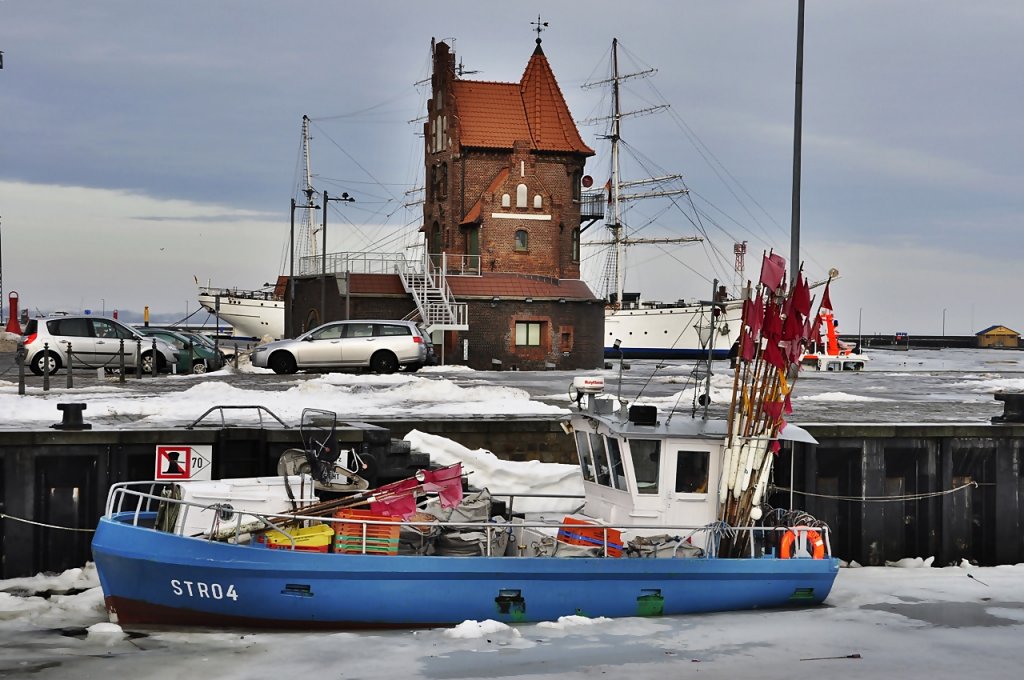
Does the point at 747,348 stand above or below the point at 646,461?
above

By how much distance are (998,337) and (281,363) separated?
16285 cm

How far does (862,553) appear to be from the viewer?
19.8m

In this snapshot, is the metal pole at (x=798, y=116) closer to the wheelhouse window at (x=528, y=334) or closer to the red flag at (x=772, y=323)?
the red flag at (x=772, y=323)

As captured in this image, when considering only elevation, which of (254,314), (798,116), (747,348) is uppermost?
(798,116)

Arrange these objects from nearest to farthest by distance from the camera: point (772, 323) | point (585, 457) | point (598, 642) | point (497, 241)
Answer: point (598, 642)
point (772, 323)
point (585, 457)
point (497, 241)

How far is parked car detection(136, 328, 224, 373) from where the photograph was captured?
1470 inches

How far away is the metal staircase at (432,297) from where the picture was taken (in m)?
50.0

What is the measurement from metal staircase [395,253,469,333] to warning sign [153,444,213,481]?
101 feet

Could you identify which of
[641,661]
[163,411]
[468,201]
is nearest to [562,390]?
[163,411]

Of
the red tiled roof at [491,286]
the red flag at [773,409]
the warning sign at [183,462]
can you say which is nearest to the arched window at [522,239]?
the red tiled roof at [491,286]

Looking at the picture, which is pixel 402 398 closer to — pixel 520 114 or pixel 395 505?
pixel 395 505

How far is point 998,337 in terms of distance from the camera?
7052 inches

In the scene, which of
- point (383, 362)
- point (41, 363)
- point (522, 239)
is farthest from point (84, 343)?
point (522, 239)

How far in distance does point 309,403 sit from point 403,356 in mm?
13031
